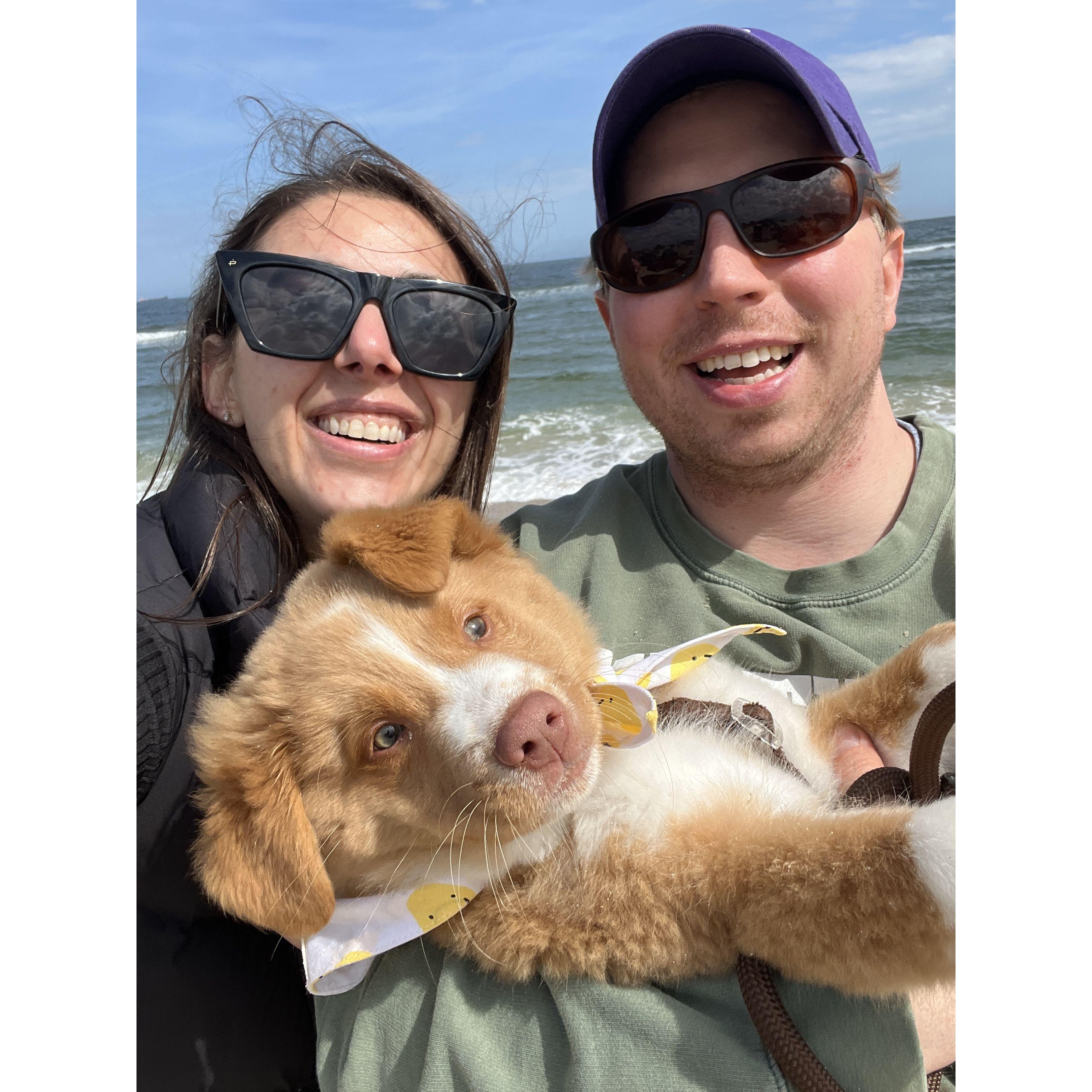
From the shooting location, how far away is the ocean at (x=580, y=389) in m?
10.1

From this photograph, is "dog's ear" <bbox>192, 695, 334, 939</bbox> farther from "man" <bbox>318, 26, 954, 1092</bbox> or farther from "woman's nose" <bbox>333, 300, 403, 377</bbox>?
"woman's nose" <bbox>333, 300, 403, 377</bbox>

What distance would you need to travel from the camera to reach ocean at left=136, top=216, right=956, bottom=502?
33.0 ft

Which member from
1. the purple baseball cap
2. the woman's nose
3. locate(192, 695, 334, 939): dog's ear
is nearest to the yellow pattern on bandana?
locate(192, 695, 334, 939): dog's ear

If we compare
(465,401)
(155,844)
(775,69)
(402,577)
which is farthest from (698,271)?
(155,844)

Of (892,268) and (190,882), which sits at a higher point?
(892,268)

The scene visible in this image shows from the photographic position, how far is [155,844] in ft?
7.66

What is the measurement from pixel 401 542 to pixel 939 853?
1317mm

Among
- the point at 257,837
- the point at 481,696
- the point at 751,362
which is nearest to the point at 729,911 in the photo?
the point at 481,696

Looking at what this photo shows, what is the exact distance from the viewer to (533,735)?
1876mm

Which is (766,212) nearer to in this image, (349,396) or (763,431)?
(763,431)

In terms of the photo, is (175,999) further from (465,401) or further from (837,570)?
(837,570)

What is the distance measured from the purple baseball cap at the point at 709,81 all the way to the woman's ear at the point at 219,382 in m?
1.39

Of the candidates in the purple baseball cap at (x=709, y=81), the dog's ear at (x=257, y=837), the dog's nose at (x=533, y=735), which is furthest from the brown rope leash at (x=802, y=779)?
the purple baseball cap at (x=709, y=81)

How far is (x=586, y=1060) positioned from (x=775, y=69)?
108 inches
